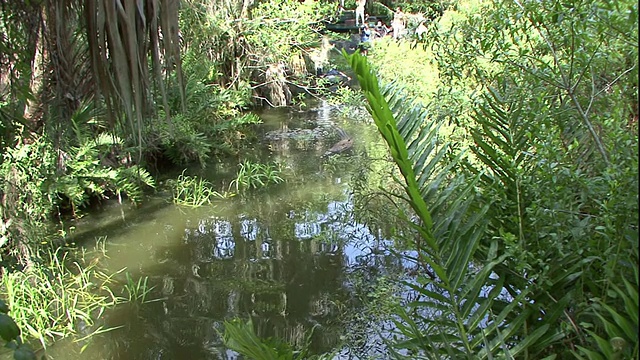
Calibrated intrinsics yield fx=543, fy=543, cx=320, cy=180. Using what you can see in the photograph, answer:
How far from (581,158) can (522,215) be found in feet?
1.02

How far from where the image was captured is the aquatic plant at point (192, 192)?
21.0ft

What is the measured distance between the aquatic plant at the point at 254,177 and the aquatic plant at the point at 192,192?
1.07ft

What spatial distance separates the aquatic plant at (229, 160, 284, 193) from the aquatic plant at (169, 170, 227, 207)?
1.07 ft

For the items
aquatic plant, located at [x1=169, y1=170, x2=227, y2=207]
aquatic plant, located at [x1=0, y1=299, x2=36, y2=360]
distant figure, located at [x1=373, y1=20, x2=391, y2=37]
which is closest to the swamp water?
aquatic plant, located at [x1=169, y1=170, x2=227, y2=207]

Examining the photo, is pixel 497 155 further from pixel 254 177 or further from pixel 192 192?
pixel 254 177

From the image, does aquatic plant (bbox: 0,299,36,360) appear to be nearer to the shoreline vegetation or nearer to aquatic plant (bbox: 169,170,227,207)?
the shoreline vegetation

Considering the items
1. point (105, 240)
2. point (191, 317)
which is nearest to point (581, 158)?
point (191, 317)

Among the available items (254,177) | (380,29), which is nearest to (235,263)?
(254,177)

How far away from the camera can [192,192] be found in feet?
21.5

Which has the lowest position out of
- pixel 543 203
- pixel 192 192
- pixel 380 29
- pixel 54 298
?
pixel 192 192

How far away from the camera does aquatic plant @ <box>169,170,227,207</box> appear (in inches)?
252

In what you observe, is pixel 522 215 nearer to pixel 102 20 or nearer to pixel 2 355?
pixel 102 20

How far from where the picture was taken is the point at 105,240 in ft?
17.7

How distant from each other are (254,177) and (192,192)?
86 centimetres
